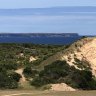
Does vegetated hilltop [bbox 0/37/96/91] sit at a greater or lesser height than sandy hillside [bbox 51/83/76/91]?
greater

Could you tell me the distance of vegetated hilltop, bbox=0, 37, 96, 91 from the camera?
3675 cm

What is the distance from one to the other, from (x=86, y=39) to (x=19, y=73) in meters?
8.30

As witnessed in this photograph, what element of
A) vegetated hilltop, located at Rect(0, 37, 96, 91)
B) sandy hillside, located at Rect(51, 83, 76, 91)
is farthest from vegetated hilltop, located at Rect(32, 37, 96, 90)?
sandy hillside, located at Rect(51, 83, 76, 91)

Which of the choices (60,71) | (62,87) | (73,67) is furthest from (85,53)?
(62,87)

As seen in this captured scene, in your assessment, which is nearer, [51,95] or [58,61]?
[51,95]

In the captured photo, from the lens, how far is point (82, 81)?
3716cm

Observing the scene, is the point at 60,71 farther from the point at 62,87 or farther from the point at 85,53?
the point at 85,53

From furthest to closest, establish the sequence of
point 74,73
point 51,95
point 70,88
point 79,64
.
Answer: point 79,64
point 74,73
point 70,88
point 51,95

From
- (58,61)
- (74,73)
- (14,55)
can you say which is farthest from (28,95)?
(14,55)

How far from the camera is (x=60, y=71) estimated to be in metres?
39.1

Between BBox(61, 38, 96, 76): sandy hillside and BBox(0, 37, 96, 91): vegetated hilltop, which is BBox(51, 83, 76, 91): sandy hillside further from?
BBox(61, 38, 96, 76): sandy hillside

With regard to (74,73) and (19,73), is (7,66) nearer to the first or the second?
(19,73)

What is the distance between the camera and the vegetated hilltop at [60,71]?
121 ft

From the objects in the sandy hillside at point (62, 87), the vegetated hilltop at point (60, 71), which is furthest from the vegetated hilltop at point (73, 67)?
the sandy hillside at point (62, 87)
